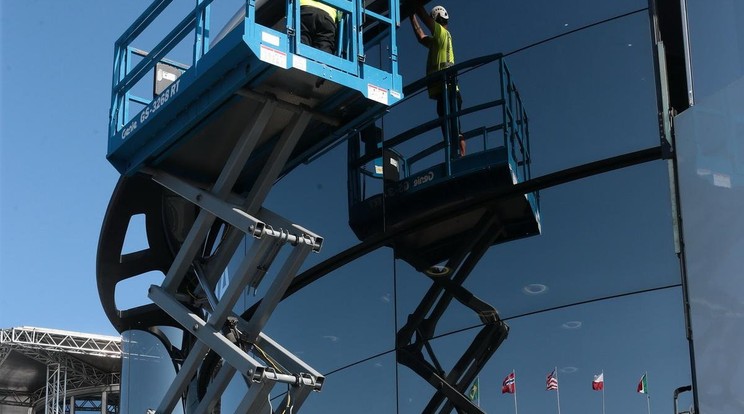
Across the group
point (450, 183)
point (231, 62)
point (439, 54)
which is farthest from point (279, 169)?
point (439, 54)

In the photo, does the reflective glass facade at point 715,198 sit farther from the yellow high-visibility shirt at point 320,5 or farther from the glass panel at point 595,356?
the yellow high-visibility shirt at point 320,5

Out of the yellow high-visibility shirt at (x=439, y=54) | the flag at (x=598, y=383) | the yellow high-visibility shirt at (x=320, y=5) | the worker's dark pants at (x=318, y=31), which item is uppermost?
the yellow high-visibility shirt at (x=439, y=54)

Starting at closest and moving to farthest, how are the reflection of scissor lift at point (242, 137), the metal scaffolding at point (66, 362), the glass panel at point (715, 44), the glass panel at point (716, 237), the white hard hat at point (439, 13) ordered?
the glass panel at point (716, 237), the glass panel at point (715, 44), the reflection of scissor lift at point (242, 137), the white hard hat at point (439, 13), the metal scaffolding at point (66, 362)

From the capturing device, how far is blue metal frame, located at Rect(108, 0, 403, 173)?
8.67 metres

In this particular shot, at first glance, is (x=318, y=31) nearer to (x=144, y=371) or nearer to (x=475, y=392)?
(x=475, y=392)

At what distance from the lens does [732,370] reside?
552 cm

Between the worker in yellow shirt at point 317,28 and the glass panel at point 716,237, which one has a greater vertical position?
the worker in yellow shirt at point 317,28

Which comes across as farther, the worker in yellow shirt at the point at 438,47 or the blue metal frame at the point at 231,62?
the worker in yellow shirt at the point at 438,47

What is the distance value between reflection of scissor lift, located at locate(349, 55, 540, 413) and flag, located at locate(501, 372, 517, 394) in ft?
1.02

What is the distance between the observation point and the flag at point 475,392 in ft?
32.2

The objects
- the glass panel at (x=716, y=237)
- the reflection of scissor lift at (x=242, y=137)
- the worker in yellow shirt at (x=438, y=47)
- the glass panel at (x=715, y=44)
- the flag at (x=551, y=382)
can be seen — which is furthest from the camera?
the worker in yellow shirt at (x=438, y=47)

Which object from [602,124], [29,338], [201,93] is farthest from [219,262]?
[29,338]

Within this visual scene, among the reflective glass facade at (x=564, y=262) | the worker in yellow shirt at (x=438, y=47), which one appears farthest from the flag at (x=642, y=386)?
the worker in yellow shirt at (x=438, y=47)

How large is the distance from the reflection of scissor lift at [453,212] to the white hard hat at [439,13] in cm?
66
